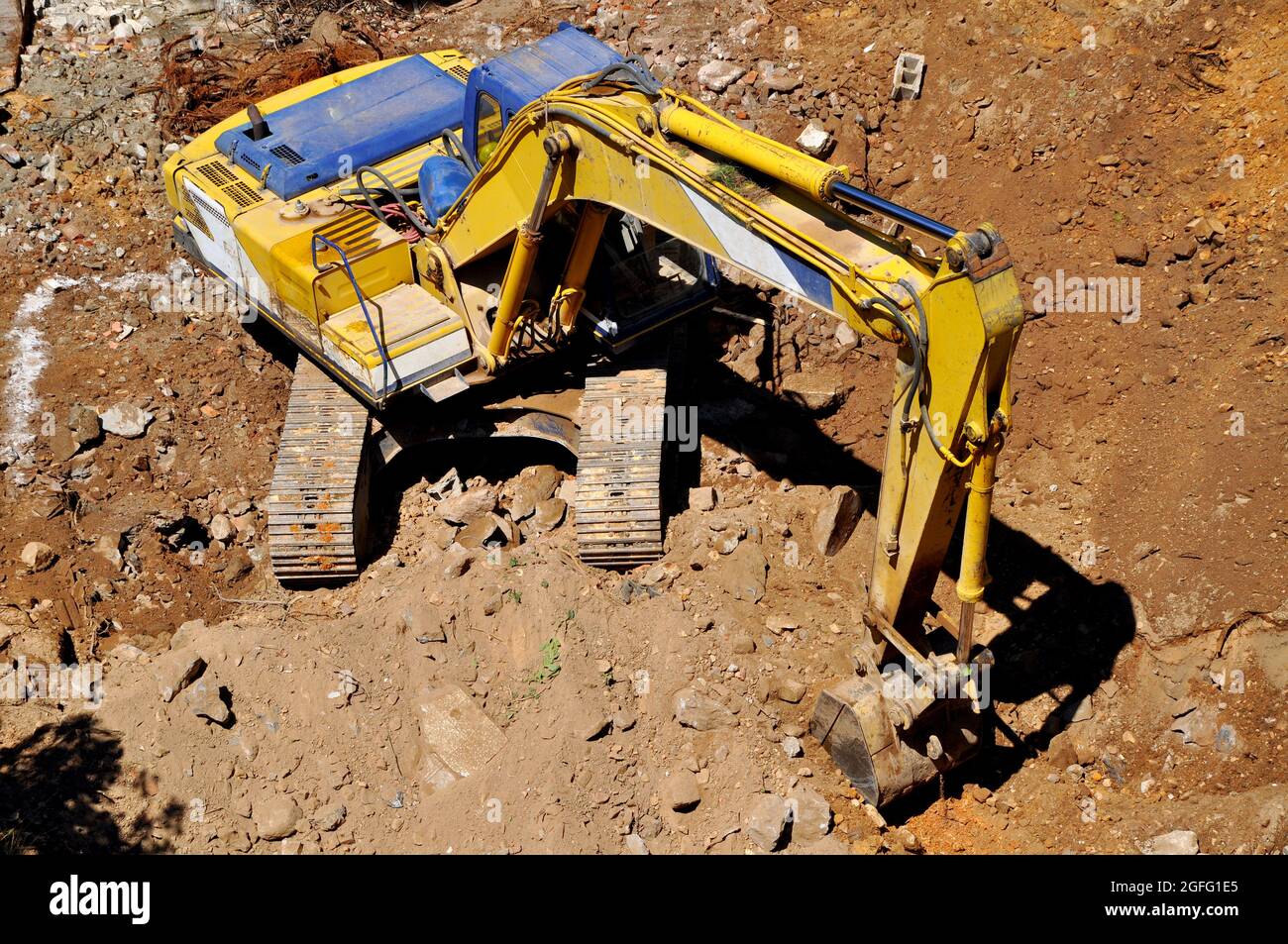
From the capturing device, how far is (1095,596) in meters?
8.64

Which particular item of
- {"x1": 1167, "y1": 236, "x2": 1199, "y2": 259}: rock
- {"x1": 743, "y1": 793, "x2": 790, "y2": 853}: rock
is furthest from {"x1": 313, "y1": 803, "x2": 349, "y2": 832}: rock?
{"x1": 1167, "y1": 236, "x2": 1199, "y2": 259}: rock

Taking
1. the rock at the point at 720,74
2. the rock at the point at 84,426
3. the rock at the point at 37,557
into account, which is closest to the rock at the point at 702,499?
the rock at the point at 37,557

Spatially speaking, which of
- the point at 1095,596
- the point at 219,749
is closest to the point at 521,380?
the point at 219,749

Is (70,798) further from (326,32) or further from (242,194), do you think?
(326,32)

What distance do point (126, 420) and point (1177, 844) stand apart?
8.17 meters

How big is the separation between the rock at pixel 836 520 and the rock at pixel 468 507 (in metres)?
2.39

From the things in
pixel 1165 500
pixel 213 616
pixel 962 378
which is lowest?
pixel 213 616

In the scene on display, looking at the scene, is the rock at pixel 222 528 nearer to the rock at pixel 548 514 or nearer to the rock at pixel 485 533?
the rock at pixel 485 533

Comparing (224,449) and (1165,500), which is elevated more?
(1165,500)

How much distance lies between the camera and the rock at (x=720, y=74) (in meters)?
13.2

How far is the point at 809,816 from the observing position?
24.9 feet

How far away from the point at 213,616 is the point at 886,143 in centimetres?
711

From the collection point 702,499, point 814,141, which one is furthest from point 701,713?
point 814,141
